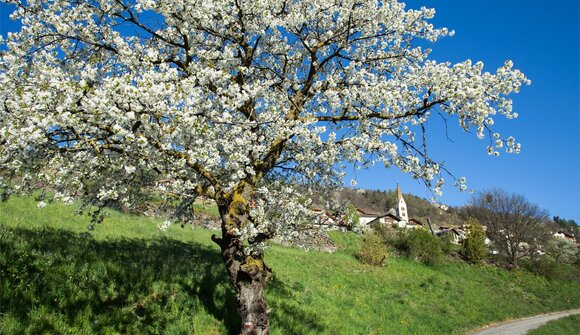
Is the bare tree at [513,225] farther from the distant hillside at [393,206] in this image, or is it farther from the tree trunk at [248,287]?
the distant hillside at [393,206]

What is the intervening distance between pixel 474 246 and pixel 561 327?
901 inches

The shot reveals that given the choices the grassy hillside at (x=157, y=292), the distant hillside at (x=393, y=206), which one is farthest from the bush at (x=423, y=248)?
the distant hillside at (x=393, y=206)

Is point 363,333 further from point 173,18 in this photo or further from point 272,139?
point 173,18

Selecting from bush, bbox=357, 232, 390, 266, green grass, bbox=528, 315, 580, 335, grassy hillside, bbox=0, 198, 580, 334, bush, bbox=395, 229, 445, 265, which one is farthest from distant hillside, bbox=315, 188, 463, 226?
grassy hillside, bbox=0, 198, 580, 334

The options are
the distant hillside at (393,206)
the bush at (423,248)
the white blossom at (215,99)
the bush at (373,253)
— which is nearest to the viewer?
the white blossom at (215,99)

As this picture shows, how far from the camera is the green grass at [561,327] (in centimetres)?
2205

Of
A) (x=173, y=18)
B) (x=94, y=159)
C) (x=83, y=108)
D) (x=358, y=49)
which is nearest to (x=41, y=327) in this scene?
(x=94, y=159)

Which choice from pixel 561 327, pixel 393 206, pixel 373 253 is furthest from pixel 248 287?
pixel 393 206

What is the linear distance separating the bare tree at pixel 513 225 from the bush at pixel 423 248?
17.1m

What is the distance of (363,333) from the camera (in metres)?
14.5

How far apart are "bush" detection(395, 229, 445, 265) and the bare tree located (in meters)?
17.1

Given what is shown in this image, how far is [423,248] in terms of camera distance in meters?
40.7

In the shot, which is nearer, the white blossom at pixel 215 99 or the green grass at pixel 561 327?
the white blossom at pixel 215 99

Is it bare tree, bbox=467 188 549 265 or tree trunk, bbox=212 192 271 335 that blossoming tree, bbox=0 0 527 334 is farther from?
bare tree, bbox=467 188 549 265
